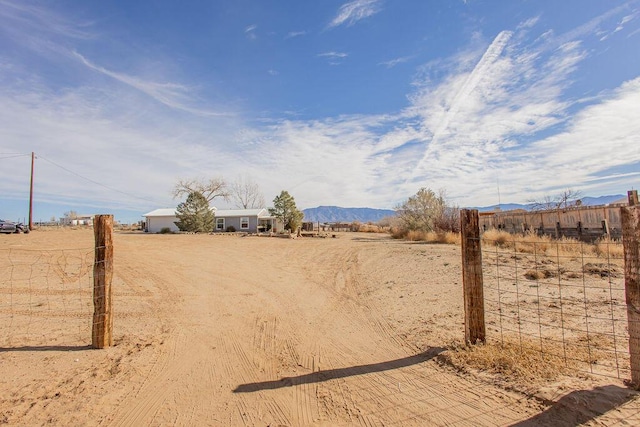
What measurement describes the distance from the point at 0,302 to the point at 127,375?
18.7 ft

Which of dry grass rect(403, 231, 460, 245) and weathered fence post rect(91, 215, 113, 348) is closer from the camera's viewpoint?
weathered fence post rect(91, 215, 113, 348)

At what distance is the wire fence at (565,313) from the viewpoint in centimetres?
451

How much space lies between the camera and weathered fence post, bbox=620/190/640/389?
3.47 m

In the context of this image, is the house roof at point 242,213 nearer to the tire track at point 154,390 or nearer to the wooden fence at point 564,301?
the wooden fence at point 564,301

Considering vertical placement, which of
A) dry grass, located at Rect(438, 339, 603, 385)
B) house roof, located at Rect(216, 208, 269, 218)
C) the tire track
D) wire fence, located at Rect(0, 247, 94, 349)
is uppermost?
house roof, located at Rect(216, 208, 269, 218)

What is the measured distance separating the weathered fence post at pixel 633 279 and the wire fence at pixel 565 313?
1.68 ft

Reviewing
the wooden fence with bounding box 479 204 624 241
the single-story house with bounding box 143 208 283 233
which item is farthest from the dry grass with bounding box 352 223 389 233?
the wooden fence with bounding box 479 204 624 241

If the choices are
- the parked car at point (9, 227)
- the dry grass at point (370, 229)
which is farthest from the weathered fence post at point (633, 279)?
the dry grass at point (370, 229)

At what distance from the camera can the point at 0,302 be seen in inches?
299

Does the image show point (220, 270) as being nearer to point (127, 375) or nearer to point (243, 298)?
point (243, 298)

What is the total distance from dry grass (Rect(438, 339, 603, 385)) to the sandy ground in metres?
0.23

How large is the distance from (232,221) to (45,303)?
129 ft

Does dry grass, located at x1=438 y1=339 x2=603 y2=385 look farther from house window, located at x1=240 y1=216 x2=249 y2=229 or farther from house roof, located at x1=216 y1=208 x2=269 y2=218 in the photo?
house window, located at x1=240 y1=216 x2=249 y2=229

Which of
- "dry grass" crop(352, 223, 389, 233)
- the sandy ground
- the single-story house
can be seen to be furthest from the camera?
"dry grass" crop(352, 223, 389, 233)
